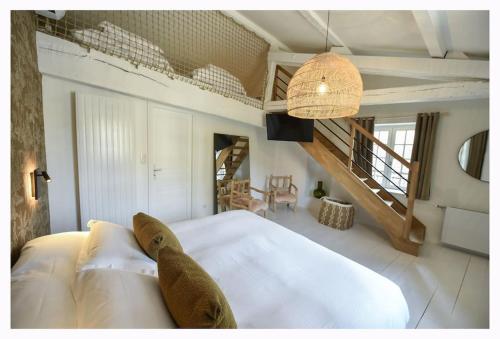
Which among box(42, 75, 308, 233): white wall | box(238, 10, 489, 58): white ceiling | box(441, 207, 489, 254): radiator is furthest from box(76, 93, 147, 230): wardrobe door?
box(441, 207, 489, 254): radiator

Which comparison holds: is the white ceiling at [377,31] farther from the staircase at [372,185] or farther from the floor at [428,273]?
the floor at [428,273]

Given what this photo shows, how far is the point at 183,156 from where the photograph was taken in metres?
2.91

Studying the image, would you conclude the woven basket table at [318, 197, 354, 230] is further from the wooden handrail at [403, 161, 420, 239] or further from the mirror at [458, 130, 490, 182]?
the mirror at [458, 130, 490, 182]

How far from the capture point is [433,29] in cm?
172

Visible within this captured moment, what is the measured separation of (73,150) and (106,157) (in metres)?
0.27

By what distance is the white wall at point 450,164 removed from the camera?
8.50ft

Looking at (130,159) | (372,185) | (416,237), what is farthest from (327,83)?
(372,185)

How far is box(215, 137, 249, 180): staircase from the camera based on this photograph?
338 centimetres

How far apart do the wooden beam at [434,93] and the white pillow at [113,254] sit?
2987mm

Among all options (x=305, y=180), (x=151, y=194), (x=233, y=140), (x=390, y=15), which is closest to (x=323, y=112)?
(x=390, y=15)

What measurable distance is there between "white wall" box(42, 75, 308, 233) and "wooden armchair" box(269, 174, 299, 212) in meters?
0.27

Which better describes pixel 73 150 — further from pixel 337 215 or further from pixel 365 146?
pixel 365 146

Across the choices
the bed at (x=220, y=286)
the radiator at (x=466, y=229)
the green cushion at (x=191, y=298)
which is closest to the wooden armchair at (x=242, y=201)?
the bed at (x=220, y=286)
